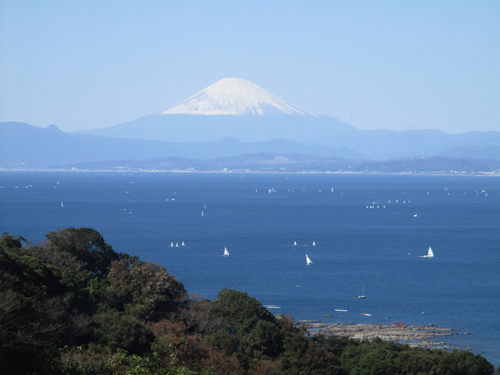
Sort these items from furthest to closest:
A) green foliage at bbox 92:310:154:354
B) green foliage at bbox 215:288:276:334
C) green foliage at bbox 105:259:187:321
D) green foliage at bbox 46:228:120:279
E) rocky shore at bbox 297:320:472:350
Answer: rocky shore at bbox 297:320:472:350, green foliage at bbox 46:228:120:279, green foliage at bbox 215:288:276:334, green foliage at bbox 105:259:187:321, green foliage at bbox 92:310:154:354

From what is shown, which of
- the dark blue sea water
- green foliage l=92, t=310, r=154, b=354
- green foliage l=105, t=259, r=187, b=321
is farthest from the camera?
the dark blue sea water

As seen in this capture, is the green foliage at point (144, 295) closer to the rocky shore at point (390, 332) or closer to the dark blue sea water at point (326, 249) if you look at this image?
the rocky shore at point (390, 332)

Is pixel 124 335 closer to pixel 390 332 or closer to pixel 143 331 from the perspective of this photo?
pixel 143 331

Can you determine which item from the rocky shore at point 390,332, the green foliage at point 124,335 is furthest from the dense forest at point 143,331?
the rocky shore at point 390,332

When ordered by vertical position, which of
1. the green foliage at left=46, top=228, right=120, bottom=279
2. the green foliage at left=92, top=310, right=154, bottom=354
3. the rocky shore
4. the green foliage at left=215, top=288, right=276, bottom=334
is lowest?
the rocky shore

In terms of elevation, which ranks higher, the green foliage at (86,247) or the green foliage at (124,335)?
the green foliage at (86,247)

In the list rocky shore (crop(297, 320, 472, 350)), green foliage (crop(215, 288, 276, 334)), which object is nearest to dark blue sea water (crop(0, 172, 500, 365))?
rocky shore (crop(297, 320, 472, 350))

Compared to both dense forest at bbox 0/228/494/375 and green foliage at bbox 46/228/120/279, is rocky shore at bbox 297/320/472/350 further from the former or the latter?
green foliage at bbox 46/228/120/279
